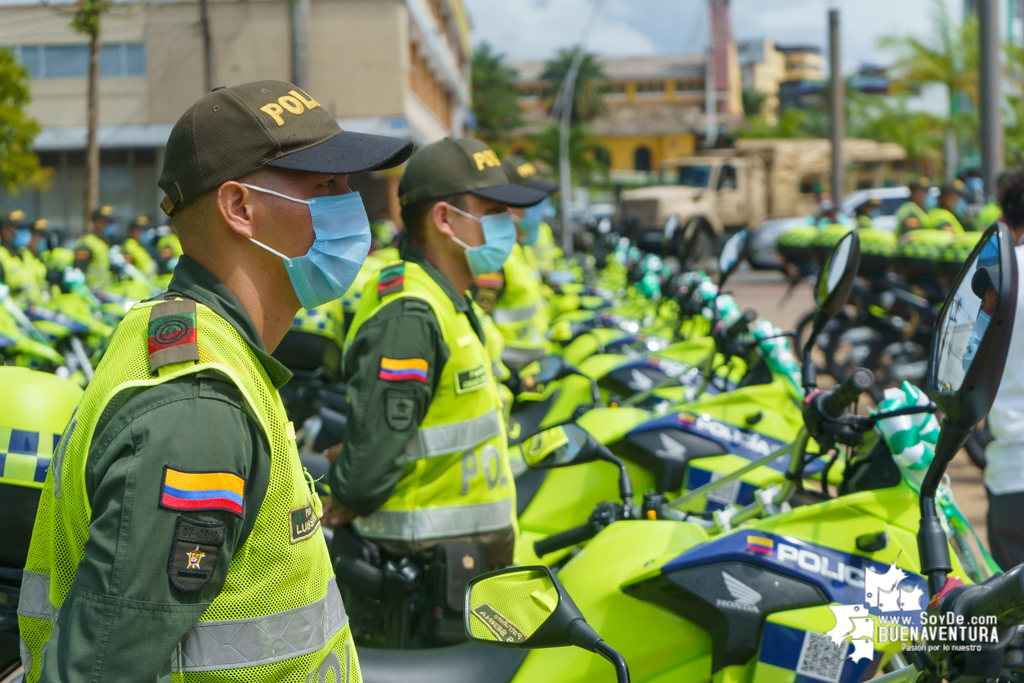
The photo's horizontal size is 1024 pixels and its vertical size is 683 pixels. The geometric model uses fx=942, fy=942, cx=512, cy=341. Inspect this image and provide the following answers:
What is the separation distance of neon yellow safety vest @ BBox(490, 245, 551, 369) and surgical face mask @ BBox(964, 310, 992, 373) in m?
4.61

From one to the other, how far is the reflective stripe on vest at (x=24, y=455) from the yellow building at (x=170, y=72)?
76.5 ft

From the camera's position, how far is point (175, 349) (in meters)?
1.28

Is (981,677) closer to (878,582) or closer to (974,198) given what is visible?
(878,582)

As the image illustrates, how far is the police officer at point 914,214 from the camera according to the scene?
10.7 m

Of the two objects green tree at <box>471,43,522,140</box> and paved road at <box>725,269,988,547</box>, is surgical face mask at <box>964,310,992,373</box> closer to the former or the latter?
paved road at <box>725,269,988,547</box>

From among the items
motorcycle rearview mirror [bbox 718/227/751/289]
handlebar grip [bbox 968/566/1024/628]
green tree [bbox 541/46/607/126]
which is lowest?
handlebar grip [bbox 968/566/1024/628]

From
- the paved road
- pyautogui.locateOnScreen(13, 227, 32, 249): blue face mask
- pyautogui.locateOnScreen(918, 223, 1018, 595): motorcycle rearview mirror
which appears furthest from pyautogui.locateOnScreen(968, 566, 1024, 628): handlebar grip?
pyautogui.locateOnScreen(13, 227, 32, 249): blue face mask

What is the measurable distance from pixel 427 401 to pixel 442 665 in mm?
716

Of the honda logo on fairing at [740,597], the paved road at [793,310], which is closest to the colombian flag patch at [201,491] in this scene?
the honda logo on fairing at [740,597]

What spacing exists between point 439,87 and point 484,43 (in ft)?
94.1

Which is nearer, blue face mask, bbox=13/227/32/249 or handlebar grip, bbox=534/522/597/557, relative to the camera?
handlebar grip, bbox=534/522/597/557

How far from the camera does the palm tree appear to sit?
2466 centimetres

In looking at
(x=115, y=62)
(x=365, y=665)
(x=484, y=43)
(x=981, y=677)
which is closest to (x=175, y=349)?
(x=365, y=665)

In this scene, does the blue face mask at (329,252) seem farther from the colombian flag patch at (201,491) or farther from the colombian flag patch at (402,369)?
the colombian flag patch at (402,369)
